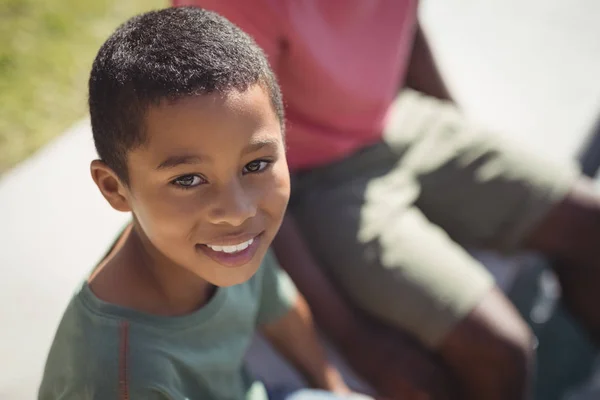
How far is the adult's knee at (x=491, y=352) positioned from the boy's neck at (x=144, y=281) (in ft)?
1.85

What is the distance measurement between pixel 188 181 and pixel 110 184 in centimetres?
14

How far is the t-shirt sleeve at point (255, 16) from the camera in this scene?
119 centimetres

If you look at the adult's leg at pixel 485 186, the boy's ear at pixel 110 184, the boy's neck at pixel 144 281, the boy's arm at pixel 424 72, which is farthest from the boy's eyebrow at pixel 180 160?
the boy's arm at pixel 424 72

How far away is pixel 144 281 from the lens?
990 mm

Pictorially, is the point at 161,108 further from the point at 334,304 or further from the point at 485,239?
the point at 485,239

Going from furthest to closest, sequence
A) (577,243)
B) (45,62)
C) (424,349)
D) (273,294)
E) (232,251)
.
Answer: (45,62) → (577,243) → (424,349) → (273,294) → (232,251)

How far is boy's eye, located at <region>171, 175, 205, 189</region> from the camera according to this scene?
2.80 feet

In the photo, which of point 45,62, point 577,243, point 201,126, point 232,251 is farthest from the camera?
point 45,62

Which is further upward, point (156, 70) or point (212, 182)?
point (156, 70)

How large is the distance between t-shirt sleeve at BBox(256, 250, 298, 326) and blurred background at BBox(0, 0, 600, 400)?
0.80ft

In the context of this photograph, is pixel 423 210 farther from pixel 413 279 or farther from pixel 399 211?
pixel 413 279

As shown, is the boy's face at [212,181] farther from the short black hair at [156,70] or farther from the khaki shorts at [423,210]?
the khaki shorts at [423,210]

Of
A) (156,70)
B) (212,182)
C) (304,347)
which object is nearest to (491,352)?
(304,347)

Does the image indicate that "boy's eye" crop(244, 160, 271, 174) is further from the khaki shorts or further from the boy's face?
the khaki shorts
